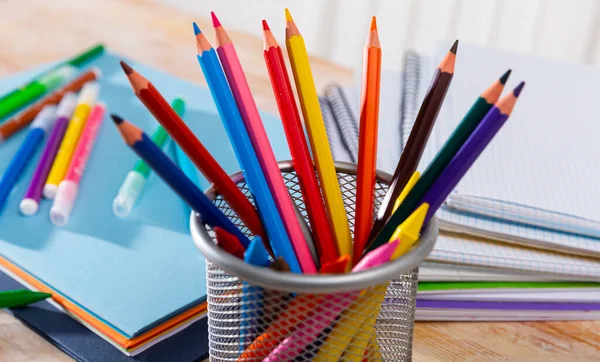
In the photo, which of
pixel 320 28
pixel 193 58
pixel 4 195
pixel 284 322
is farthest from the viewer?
pixel 320 28

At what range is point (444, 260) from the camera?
0.51 m

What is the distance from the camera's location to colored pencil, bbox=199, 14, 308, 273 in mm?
355

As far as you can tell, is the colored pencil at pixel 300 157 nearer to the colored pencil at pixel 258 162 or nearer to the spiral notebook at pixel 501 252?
the colored pencil at pixel 258 162

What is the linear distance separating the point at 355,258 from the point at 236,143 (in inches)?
3.5

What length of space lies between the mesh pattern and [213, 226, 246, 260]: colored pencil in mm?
17

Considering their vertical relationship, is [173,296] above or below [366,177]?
below

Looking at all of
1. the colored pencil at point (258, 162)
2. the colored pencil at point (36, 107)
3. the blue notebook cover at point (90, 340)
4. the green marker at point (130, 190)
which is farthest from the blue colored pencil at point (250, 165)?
the colored pencil at point (36, 107)

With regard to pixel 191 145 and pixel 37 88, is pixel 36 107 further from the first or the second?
pixel 191 145

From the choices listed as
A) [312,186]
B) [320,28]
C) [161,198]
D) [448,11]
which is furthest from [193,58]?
[320,28]

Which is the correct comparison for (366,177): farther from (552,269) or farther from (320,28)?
(320,28)

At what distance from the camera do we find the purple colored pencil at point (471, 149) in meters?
0.31

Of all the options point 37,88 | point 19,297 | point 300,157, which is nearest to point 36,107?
point 37,88

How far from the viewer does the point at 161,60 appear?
0.93m

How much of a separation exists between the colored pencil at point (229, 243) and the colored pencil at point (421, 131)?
7 centimetres
